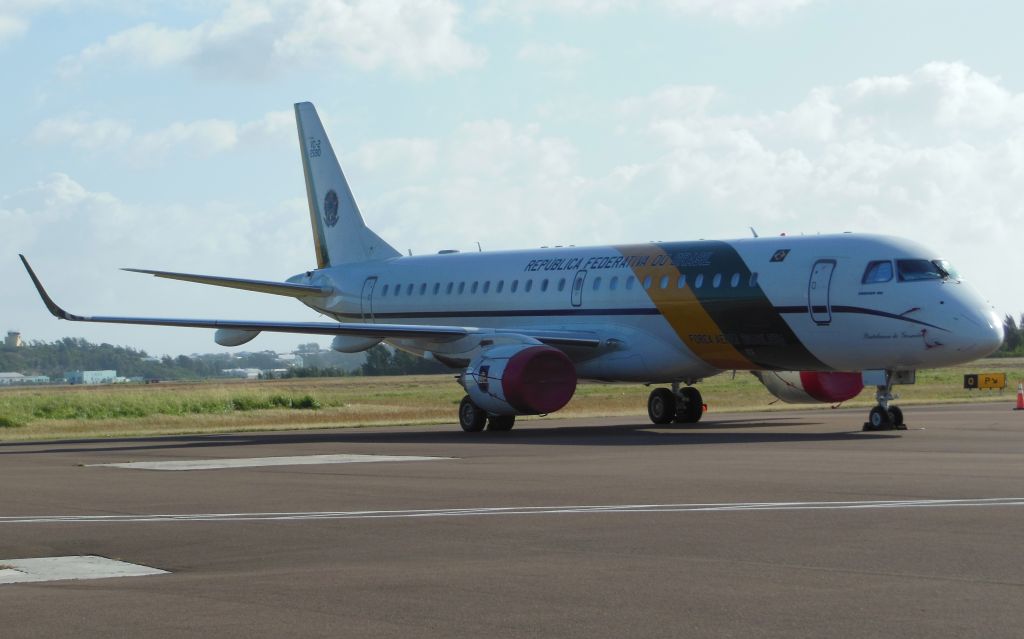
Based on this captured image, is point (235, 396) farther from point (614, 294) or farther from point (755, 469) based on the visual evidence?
point (755, 469)

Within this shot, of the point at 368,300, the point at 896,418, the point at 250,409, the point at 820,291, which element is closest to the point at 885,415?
the point at 896,418

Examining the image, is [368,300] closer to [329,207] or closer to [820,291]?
[329,207]

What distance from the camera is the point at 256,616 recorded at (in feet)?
27.8

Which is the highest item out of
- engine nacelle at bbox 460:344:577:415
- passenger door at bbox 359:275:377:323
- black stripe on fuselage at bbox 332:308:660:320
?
passenger door at bbox 359:275:377:323

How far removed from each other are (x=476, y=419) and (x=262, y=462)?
9749 mm

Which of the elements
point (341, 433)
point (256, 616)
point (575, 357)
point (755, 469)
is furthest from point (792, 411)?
point (256, 616)

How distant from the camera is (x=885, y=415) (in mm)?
27641

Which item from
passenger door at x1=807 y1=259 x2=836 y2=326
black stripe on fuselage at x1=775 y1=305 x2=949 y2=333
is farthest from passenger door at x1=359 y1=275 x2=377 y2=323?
passenger door at x1=807 y1=259 x2=836 y2=326

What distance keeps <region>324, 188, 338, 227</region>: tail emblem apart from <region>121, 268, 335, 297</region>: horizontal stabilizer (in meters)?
2.39

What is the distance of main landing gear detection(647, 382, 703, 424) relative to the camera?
34.2m

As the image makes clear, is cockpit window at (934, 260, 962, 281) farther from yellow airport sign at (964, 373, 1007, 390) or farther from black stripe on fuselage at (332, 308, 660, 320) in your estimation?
yellow airport sign at (964, 373, 1007, 390)

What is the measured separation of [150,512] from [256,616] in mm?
6375

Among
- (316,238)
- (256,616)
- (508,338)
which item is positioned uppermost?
(316,238)

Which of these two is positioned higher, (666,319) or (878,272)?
(878,272)
